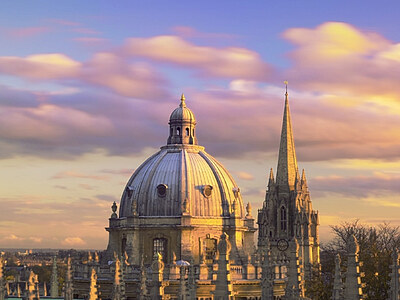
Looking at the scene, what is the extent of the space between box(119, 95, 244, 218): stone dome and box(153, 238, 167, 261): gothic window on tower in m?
2.73

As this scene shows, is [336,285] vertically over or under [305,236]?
under

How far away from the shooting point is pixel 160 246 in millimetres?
100625

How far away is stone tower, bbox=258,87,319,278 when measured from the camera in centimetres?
11981

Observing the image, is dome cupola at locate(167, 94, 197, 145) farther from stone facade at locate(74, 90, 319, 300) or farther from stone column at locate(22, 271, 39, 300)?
stone column at locate(22, 271, 39, 300)

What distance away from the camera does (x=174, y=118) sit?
106688 mm

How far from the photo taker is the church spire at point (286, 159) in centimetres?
12606

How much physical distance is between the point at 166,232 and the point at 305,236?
25352 millimetres

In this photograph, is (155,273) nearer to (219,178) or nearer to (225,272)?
(225,272)

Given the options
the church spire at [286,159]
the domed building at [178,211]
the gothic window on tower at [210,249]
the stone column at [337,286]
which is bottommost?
the stone column at [337,286]

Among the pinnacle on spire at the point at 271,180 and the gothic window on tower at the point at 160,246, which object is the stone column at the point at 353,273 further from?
the pinnacle on spire at the point at 271,180

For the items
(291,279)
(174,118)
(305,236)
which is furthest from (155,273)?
(305,236)

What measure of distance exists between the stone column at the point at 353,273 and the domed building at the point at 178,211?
60726 millimetres

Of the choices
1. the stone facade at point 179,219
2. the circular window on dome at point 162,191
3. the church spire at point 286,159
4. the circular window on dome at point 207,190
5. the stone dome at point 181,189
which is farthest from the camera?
the church spire at point 286,159

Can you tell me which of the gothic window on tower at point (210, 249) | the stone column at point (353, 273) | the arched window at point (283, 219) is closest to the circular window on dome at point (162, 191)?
the gothic window on tower at point (210, 249)
